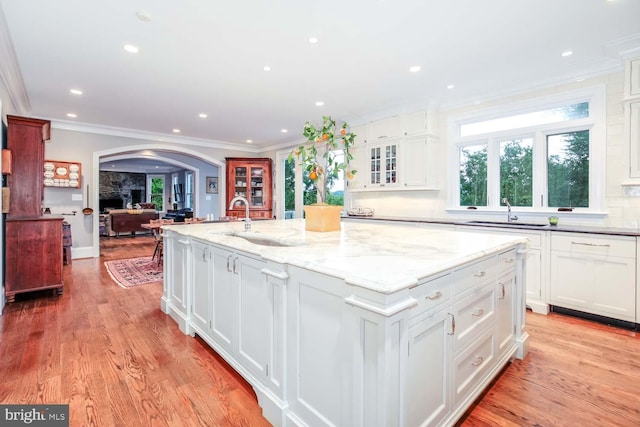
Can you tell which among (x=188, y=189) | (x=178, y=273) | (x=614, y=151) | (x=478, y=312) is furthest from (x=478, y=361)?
(x=188, y=189)

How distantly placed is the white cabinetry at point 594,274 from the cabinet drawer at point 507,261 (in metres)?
1.43

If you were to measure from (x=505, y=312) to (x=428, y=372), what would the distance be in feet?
3.35

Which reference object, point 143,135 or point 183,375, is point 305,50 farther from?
point 143,135

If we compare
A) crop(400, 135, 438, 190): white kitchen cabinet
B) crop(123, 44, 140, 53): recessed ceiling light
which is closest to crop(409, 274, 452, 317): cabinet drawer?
crop(123, 44, 140, 53): recessed ceiling light

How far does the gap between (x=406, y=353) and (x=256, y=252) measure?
890 millimetres

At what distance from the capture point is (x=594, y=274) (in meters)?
2.92

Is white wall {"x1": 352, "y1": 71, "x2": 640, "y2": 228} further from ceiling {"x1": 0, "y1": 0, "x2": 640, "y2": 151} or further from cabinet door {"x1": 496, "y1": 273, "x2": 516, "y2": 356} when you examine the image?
cabinet door {"x1": 496, "y1": 273, "x2": 516, "y2": 356}

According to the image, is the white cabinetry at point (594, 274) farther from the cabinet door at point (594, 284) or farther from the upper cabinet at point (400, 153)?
the upper cabinet at point (400, 153)

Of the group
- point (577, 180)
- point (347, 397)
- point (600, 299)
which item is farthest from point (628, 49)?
point (347, 397)

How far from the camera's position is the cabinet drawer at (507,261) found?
1.92 meters

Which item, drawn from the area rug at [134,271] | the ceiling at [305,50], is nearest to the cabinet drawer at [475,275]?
the ceiling at [305,50]

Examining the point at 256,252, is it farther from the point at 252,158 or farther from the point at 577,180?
the point at 252,158

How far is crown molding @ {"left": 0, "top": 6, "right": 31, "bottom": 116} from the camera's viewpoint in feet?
8.98

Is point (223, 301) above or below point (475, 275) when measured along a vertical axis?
below
